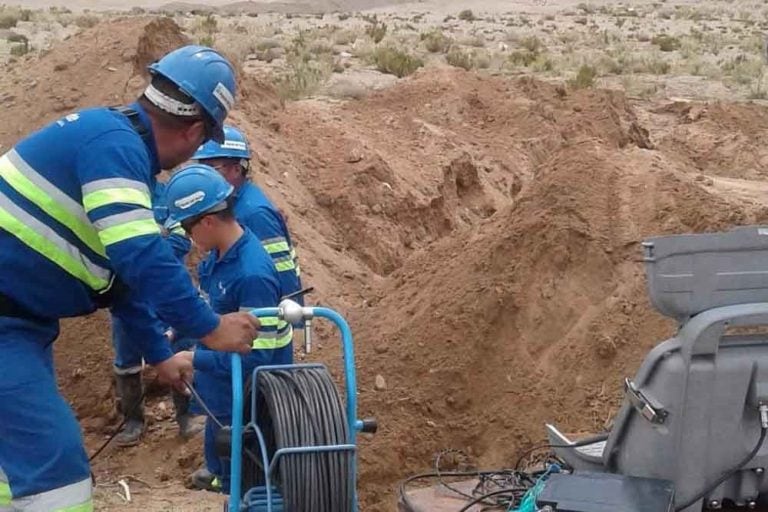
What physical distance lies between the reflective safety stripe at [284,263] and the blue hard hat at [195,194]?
44.5 inches

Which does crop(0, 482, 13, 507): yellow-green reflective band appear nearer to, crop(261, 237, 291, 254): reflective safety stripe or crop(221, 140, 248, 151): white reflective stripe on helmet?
crop(261, 237, 291, 254): reflective safety stripe

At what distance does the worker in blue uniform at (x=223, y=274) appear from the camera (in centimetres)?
486

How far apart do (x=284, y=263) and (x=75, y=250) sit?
7.15 feet

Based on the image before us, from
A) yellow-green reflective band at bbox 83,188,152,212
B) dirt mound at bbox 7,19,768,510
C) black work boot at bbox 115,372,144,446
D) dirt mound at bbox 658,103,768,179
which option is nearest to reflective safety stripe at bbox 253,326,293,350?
yellow-green reflective band at bbox 83,188,152,212

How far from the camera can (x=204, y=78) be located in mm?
4078

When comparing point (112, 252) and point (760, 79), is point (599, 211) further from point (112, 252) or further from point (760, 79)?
point (760, 79)

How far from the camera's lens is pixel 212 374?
5125 mm

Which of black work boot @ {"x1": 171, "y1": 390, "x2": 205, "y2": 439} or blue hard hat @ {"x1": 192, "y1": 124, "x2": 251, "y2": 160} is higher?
blue hard hat @ {"x1": 192, "y1": 124, "x2": 251, "y2": 160}

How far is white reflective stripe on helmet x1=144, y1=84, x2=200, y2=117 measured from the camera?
405 centimetres

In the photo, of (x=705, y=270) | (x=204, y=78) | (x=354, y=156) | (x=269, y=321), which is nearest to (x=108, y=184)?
(x=204, y=78)

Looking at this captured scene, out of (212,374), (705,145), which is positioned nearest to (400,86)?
(705,145)

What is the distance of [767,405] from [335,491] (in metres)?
1.51

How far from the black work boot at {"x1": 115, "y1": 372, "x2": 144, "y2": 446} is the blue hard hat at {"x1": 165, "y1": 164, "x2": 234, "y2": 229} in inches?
96.8

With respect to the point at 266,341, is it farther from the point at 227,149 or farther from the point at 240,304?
the point at 227,149
